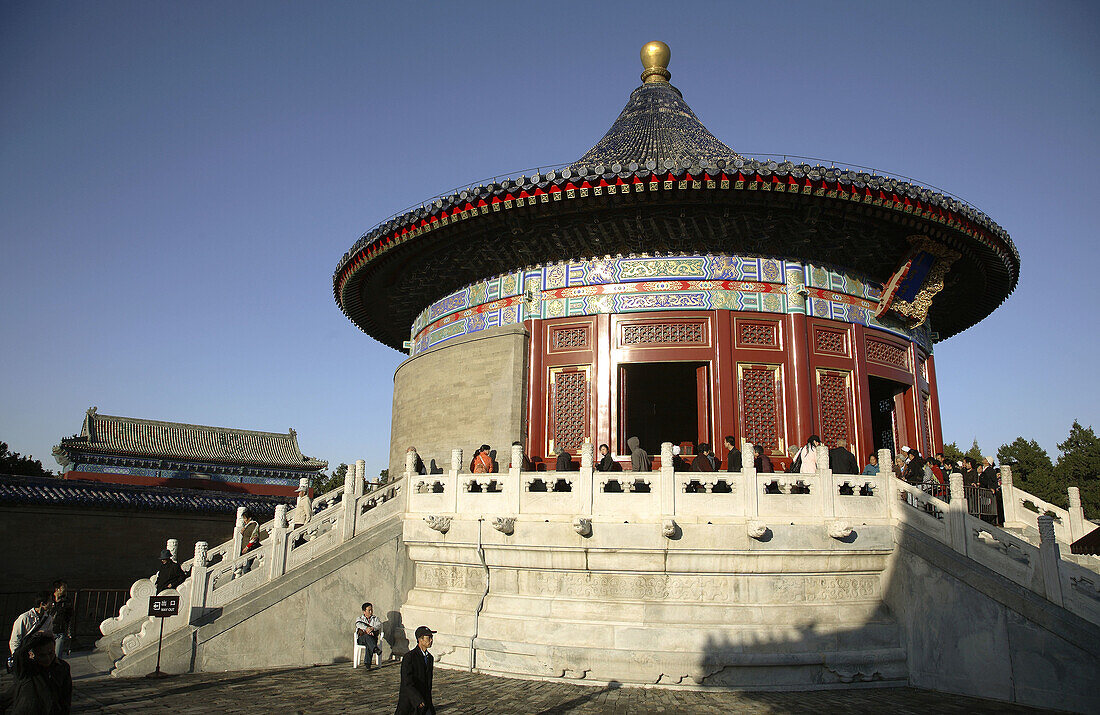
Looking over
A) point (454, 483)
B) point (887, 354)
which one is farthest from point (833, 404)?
point (454, 483)

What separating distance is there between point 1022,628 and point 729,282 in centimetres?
708

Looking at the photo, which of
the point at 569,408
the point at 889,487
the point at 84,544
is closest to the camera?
the point at 889,487

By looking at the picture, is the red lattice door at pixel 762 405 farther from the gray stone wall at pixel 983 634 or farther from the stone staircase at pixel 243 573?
the stone staircase at pixel 243 573

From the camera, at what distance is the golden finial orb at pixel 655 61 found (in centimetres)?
2055

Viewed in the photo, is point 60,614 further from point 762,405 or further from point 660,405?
point 660,405

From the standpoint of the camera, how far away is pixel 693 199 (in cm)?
1262

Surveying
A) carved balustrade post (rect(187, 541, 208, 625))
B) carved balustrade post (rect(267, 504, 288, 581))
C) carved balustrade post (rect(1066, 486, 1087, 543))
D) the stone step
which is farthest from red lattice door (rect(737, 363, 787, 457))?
carved balustrade post (rect(187, 541, 208, 625))

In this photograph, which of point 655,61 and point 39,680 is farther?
point 655,61

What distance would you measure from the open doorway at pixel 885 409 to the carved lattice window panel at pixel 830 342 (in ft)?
6.35

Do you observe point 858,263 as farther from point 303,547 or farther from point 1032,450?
point 1032,450

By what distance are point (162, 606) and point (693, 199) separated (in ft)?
32.1

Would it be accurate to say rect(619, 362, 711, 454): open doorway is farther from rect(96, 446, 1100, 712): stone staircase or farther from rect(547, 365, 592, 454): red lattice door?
rect(96, 446, 1100, 712): stone staircase

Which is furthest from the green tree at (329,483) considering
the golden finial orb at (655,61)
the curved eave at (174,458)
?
the golden finial orb at (655,61)

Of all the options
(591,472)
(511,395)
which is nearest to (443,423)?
(511,395)
